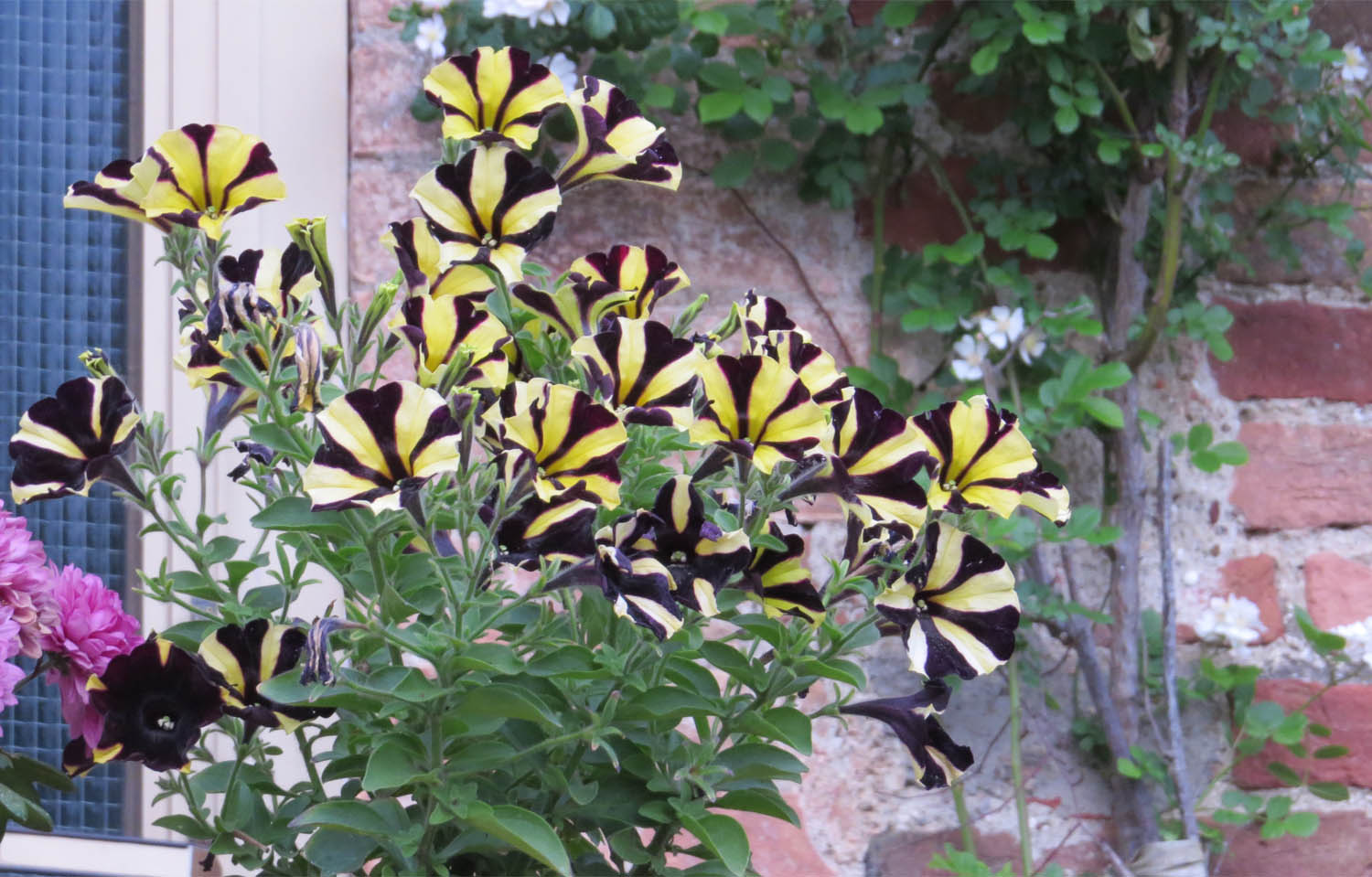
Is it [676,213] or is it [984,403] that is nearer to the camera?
[984,403]

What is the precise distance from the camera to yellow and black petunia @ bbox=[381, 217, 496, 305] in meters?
0.72

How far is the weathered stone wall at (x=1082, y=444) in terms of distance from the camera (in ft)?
4.63

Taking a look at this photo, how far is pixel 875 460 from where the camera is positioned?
0.66 metres

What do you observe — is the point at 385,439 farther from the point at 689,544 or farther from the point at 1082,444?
the point at 1082,444

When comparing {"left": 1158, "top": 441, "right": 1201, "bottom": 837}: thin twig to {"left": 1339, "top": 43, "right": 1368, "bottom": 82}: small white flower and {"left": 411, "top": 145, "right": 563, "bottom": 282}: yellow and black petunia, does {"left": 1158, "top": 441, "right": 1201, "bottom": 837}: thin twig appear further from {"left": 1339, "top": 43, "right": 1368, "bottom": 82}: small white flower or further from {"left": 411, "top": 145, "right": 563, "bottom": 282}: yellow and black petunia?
{"left": 411, "top": 145, "right": 563, "bottom": 282}: yellow and black petunia

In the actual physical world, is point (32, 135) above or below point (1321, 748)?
above

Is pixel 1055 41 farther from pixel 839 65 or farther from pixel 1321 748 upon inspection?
pixel 1321 748

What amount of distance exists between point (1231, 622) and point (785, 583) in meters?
0.93

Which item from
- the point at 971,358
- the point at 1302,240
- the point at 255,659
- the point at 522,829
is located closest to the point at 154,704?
the point at 255,659

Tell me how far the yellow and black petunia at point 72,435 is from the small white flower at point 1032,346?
1022mm

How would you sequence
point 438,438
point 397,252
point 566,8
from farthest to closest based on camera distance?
point 566,8
point 397,252
point 438,438

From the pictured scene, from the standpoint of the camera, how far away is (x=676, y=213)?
1482 millimetres

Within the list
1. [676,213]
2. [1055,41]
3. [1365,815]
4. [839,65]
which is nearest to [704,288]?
[676,213]

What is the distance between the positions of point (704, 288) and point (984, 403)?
0.82m
